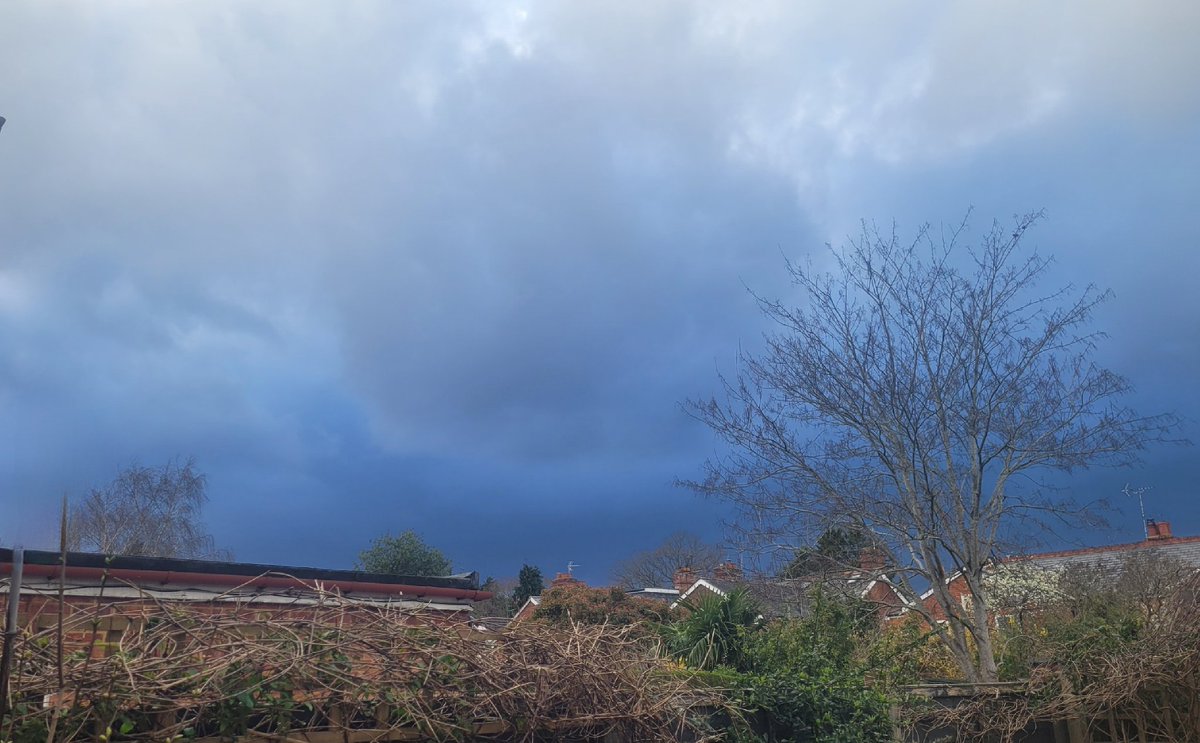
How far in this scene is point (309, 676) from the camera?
4621mm

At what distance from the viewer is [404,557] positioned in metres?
29.3

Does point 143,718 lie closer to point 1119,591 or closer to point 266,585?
point 266,585

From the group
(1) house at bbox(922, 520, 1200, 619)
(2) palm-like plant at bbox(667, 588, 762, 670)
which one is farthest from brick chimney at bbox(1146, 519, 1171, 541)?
(2) palm-like plant at bbox(667, 588, 762, 670)

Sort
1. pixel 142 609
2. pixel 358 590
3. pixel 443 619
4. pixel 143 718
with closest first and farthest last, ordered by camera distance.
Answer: pixel 143 718 < pixel 142 609 < pixel 443 619 < pixel 358 590

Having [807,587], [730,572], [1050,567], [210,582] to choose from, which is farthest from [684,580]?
[210,582]

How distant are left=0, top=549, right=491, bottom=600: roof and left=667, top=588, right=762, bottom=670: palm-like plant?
256cm

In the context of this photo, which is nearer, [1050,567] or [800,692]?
[800,692]

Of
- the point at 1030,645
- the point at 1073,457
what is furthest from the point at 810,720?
the point at 1073,457

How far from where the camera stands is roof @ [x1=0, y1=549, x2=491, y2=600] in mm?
8500

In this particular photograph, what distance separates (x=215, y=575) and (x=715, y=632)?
5.86 meters

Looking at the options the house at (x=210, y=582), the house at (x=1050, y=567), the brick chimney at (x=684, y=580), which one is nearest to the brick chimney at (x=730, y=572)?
the house at (x=1050, y=567)

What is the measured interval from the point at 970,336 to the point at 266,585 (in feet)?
30.8

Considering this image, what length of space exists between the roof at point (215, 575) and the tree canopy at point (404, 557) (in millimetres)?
18256

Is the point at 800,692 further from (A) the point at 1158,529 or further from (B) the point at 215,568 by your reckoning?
(A) the point at 1158,529
